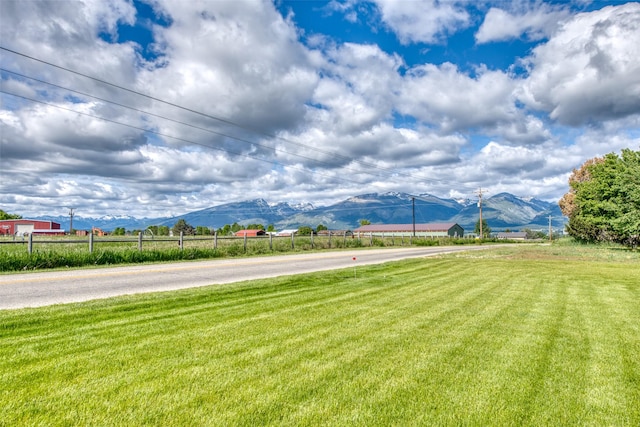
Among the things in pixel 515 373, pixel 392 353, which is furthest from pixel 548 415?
pixel 392 353

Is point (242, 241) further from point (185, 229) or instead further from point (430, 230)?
point (430, 230)

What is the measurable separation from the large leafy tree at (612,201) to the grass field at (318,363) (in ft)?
114

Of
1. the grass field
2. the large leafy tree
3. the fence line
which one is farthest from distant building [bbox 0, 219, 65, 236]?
the large leafy tree

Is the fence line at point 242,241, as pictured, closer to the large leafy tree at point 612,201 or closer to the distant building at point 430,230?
the large leafy tree at point 612,201

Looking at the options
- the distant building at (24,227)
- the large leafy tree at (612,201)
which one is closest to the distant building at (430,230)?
the large leafy tree at (612,201)

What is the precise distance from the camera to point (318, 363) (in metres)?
4.27

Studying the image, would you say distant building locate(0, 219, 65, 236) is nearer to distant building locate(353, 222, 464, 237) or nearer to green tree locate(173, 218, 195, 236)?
green tree locate(173, 218, 195, 236)

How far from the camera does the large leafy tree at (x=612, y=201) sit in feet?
111

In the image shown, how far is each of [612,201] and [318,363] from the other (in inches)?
1935

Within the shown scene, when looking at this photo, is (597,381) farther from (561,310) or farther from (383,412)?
(561,310)

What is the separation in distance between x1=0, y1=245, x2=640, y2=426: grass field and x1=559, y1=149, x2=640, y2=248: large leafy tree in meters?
34.6

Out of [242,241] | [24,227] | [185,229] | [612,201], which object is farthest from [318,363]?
[24,227]

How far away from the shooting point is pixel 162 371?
12.9ft

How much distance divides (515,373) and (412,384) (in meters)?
1.33
